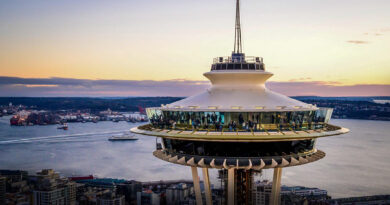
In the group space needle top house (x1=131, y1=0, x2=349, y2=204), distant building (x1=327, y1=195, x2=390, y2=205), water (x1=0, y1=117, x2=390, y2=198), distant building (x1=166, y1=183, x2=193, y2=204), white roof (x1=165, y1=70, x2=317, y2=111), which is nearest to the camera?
space needle top house (x1=131, y1=0, x2=349, y2=204)

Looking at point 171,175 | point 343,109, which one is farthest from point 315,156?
point 343,109

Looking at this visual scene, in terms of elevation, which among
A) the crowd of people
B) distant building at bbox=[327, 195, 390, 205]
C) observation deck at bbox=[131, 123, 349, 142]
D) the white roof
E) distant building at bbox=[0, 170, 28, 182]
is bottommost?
distant building at bbox=[327, 195, 390, 205]

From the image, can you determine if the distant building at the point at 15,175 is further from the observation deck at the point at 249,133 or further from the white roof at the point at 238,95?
the observation deck at the point at 249,133

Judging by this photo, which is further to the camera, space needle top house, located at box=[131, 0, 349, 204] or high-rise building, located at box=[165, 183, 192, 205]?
high-rise building, located at box=[165, 183, 192, 205]

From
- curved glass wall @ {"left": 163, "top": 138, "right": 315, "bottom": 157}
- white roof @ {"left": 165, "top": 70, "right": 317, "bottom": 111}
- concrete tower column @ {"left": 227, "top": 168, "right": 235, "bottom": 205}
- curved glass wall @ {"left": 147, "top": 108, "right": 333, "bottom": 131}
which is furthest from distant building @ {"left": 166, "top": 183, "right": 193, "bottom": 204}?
curved glass wall @ {"left": 147, "top": 108, "right": 333, "bottom": 131}

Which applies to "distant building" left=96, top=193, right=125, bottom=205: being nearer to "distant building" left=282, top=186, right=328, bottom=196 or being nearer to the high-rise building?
the high-rise building

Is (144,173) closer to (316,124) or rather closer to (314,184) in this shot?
(314,184)
